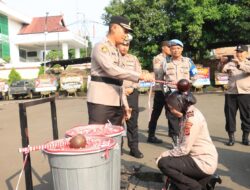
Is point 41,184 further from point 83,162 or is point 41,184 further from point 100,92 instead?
point 83,162

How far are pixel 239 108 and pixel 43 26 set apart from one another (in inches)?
1514

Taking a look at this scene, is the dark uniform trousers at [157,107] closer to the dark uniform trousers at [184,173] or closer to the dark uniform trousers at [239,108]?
the dark uniform trousers at [239,108]

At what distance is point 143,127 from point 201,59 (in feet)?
44.8

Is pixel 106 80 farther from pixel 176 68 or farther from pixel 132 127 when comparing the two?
pixel 176 68

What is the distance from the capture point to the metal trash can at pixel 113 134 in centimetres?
361

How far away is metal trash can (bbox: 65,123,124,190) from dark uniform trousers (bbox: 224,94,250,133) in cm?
329

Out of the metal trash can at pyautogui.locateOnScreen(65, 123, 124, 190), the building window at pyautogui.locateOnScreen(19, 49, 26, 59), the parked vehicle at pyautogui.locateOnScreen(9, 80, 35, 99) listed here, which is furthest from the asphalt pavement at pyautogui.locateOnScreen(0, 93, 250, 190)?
the building window at pyautogui.locateOnScreen(19, 49, 26, 59)

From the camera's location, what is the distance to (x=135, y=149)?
6.19 metres

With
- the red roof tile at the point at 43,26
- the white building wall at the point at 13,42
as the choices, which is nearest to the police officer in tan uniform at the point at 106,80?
the red roof tile at the point at 43,26

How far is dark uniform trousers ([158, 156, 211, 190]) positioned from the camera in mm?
3924

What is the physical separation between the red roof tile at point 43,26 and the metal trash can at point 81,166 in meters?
38.5

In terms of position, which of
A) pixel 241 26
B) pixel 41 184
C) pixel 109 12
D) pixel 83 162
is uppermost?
pixel 109 12

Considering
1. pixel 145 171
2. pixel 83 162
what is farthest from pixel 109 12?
pixel 83 162

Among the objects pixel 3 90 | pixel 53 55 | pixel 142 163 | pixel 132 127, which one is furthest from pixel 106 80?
pixel 53 55
